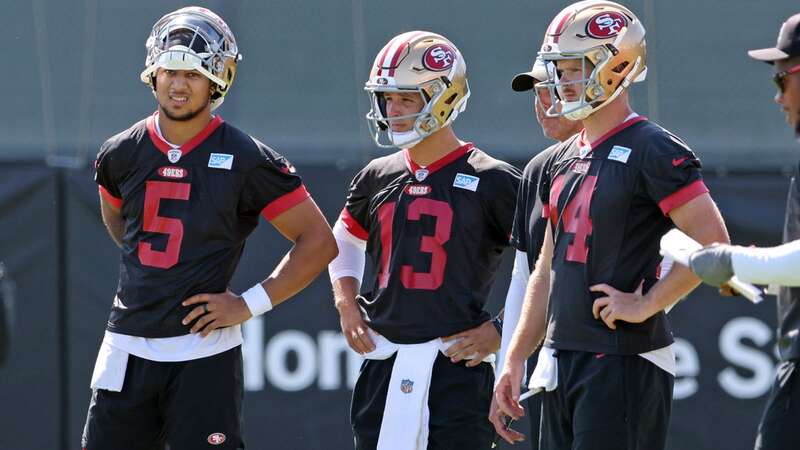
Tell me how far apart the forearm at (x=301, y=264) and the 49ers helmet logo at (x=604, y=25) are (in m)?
1.27

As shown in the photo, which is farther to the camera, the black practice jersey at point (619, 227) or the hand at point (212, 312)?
the hand at point (212, 312)

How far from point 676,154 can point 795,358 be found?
0.73 metres

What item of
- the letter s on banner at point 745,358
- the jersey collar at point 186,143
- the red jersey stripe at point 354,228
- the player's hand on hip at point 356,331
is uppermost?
the jersey collar at point 186,143

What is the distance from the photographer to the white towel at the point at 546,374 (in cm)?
414

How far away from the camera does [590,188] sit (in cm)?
414

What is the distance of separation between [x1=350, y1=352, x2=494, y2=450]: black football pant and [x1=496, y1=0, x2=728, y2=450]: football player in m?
0.49

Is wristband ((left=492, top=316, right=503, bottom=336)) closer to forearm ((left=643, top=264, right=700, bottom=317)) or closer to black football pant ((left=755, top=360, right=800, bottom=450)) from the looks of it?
forearm ((left=643, top=264, right=700, bottom=317))

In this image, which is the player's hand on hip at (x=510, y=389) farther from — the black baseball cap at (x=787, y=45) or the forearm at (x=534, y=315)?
the black baseball cap at (x=787, y=45)

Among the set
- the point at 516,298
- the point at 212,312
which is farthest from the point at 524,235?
the point at 212,312

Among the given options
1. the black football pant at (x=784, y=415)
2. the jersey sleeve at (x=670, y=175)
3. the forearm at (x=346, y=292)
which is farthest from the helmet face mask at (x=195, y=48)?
the black football pant at (x=784, y=415)

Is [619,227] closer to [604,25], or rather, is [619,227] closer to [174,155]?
[604,25]

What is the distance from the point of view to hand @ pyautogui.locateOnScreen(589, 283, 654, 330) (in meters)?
3.95

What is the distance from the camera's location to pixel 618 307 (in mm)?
3959

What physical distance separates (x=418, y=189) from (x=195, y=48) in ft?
3.15
